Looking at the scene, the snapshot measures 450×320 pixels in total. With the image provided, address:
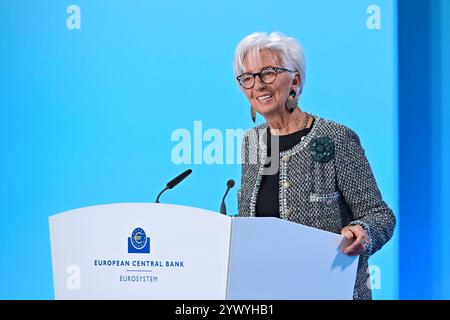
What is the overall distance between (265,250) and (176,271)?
245 millimetres

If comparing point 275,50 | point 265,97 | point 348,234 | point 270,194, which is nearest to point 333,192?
Answer: point 270,194

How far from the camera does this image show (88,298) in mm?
1932

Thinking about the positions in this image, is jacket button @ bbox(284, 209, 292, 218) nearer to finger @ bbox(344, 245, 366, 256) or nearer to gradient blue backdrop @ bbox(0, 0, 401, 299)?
finger @ bbox(344, 245, 366, 256)

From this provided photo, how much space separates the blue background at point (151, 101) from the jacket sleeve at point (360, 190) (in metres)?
0.51

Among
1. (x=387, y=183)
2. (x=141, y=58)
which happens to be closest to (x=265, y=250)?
(x=387, y=183)

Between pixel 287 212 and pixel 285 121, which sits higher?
pixel 285 121

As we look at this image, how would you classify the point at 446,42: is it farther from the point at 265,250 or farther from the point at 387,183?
the point at 265,250

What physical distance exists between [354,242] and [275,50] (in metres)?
Answer: 0.83

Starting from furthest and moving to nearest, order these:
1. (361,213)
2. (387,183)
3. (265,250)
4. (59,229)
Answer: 1. (387,183)
2. (361,213)
3. (59,229)
4. (265,250)

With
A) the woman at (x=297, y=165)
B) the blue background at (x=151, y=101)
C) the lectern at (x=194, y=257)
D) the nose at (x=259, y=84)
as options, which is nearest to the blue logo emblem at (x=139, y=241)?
the lectern at (x=194, y=257)

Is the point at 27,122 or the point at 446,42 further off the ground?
the point at 446,42

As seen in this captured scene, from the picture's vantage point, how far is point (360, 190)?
2.28m

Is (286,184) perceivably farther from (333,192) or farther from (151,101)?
(151,101)

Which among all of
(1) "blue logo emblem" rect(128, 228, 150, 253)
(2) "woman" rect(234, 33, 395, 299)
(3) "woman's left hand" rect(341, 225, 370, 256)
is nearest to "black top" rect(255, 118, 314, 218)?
(2) "woman" rect(234, 33, 395, 299)
